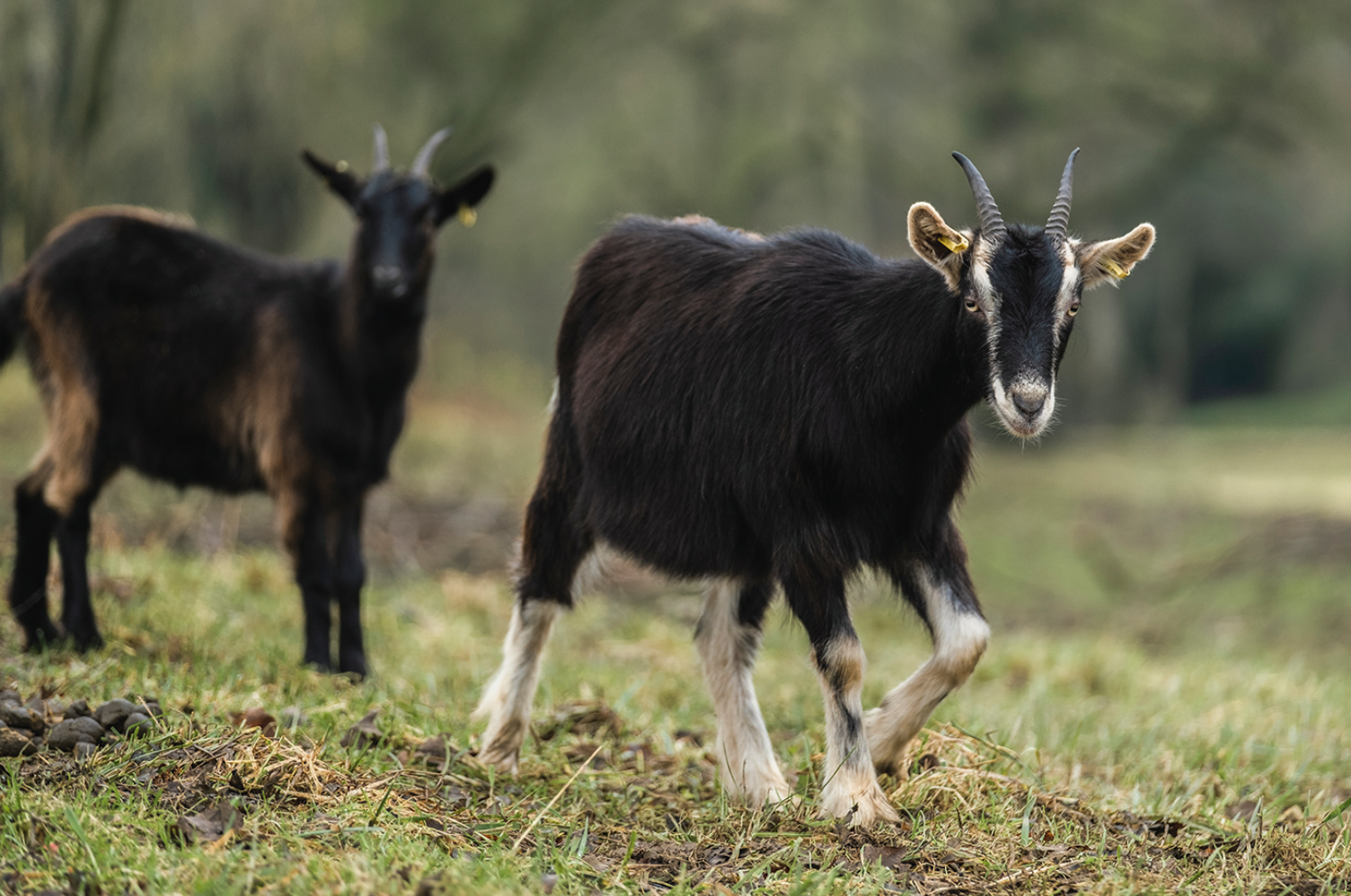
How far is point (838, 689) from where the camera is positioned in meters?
4.25

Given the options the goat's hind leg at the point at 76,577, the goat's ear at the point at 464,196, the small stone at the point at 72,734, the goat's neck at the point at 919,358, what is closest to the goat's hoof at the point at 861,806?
the goat's neck at the point at 919,358

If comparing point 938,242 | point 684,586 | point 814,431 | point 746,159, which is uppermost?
point 746,159

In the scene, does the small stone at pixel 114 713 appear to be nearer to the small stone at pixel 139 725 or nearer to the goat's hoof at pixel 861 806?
the small stone at pixel 139 725

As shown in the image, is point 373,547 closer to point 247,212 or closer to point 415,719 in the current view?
point 247,212

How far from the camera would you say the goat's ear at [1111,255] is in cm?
439

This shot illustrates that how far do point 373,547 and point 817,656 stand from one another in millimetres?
6933

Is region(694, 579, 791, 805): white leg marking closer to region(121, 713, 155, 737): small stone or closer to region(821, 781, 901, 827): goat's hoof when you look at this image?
region(821, 781, 901, 827): goat's hoof

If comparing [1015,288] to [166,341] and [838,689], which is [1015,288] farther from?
[166,341]

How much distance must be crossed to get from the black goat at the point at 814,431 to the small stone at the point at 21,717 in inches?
60.8

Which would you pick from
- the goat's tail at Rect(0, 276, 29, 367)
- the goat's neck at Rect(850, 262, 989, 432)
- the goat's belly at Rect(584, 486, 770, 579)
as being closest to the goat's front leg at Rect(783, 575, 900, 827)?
the goat's belly at Rect(584, 486, 770, 579)

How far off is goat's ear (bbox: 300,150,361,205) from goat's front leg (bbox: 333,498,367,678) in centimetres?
170

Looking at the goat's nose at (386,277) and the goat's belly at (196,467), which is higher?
the goat's nose at (386,277)

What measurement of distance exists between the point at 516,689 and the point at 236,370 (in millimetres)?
2968

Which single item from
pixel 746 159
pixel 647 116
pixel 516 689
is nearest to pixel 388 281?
pixel 516 689
